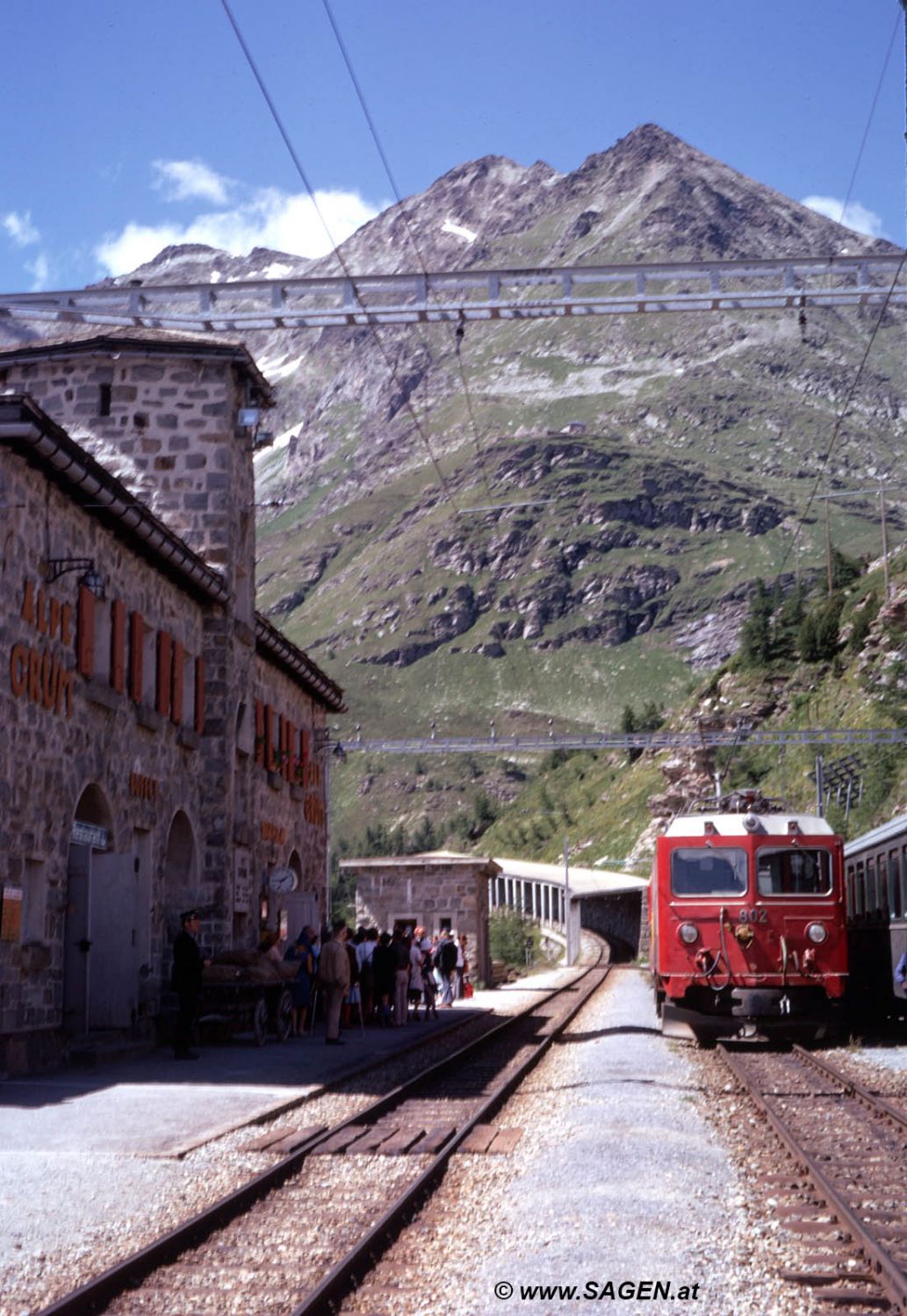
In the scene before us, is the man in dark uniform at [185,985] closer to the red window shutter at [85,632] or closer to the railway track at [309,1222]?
the red window shutter at [85,632]

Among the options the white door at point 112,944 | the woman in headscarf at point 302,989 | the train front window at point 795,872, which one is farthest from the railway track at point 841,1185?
the woman in headscarf at point 302,989

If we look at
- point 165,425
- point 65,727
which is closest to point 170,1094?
point 65,727

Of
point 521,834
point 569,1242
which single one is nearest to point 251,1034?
point 569,1242

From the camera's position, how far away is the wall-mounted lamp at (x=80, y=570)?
59.4 feet

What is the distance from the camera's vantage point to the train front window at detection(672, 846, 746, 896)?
2047cm

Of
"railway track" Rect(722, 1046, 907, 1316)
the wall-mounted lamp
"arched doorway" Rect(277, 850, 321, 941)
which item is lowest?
"railway track" Rect(722, 1046, 907, 1316)

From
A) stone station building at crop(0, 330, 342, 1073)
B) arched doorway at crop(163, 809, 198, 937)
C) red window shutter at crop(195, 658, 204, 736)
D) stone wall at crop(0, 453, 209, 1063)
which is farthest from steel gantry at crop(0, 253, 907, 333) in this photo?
arched doorway at crop(163, 809, 198, 937)

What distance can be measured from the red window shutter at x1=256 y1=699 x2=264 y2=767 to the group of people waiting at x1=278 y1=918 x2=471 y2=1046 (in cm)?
324

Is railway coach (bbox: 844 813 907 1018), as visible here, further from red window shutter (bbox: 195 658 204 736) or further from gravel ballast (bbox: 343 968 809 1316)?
red window shutter (bbox: 195 658 204 736)

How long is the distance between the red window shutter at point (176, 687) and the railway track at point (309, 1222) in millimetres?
9117

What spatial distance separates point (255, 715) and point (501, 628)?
161480 millimetres

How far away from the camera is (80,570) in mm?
19000

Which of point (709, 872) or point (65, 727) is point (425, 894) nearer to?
point (709, 872)

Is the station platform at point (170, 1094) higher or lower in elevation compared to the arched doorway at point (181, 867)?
lower
